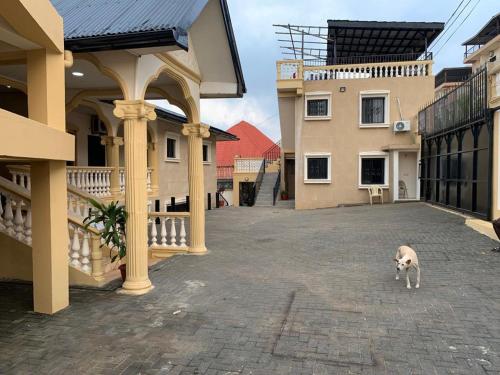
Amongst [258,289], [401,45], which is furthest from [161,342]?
[401,45]

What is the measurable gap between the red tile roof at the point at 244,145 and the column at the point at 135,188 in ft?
92.7

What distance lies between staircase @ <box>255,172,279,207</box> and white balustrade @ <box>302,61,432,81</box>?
6.99 metres

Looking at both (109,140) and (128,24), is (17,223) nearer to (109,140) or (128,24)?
(128,24)

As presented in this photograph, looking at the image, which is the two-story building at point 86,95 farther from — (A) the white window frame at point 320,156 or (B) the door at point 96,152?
(A) the white window frame at point 320,156

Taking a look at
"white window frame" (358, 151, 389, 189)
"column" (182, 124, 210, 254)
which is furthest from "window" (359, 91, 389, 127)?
"column" (182, 124, 210, 254)

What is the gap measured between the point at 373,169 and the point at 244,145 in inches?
712

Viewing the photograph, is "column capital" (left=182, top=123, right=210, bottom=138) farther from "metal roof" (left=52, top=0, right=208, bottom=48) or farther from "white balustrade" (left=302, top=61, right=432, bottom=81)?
"white balustrade" (left=302, top=61, right=432, bottom=81)

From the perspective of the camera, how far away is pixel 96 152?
1365 centimetres

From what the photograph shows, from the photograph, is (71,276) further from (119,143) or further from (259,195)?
(259,195)

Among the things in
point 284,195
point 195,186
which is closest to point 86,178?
point 195,186

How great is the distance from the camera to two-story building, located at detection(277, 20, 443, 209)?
18.5 meters

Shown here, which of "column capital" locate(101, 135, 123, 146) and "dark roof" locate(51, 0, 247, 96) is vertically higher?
"dark roof" locate(51, 0, 247, 96)

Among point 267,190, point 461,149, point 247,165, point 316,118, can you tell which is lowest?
point 267,190

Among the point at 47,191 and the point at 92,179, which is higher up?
the point at 92,179
